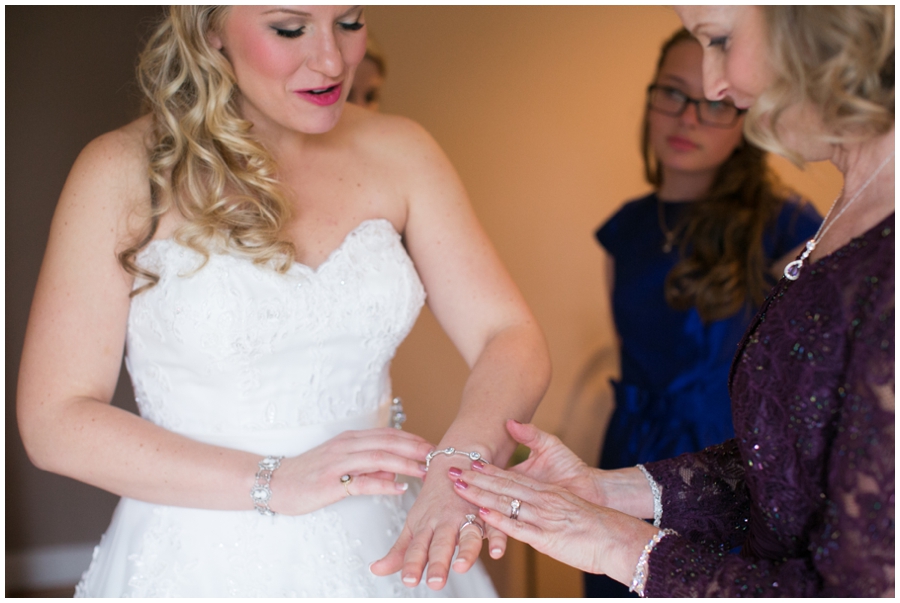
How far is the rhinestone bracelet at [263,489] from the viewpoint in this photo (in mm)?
1474

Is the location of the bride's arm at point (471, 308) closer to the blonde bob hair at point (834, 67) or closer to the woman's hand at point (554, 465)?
the woman's hand at point (554, 465)

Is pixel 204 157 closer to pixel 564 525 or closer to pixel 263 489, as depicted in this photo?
pixel 263 489

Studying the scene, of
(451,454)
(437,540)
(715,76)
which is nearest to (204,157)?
(451,454)

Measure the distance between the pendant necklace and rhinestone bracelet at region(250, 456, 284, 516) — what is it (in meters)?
1.82

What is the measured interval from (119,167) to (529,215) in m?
2.59

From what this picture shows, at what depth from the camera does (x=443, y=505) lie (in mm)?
1321

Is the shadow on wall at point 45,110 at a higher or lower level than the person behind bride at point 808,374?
higher

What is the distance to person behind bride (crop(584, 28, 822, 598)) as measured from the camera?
2717 mm

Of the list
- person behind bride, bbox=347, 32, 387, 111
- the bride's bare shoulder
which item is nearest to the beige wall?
person behind bride, bbox=347, 32, 387, 111

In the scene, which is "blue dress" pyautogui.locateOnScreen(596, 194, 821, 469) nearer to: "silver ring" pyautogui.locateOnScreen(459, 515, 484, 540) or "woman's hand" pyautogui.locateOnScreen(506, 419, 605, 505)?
"woman's hand" pyautogui.locateOnScreen(506, 419, 605, 505)

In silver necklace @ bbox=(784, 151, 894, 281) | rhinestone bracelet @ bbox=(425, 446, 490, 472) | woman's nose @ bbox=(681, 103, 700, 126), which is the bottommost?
rhinestone bracelet @ bbox=(425, 446, 490, 472)

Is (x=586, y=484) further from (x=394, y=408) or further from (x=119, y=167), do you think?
(x=119, y=167)

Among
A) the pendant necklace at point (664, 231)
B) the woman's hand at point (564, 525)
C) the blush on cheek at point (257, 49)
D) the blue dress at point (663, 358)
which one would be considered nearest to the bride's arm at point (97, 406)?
the woman's hand at point (564, 525)

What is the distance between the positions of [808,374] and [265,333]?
3.24ft
